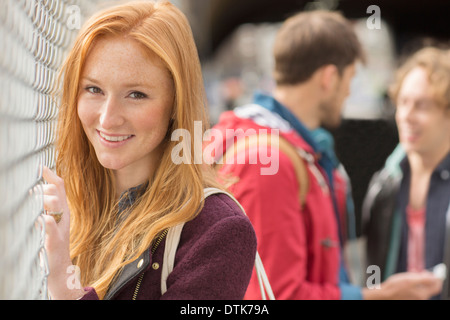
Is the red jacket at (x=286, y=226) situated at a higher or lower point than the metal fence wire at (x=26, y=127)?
lower

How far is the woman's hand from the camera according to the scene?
35.1 inches

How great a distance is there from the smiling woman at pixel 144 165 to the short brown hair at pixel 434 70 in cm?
154

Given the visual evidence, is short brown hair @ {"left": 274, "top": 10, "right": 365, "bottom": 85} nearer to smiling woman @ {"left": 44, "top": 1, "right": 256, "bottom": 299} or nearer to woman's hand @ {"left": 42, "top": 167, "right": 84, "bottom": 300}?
smiling woman @ {"left": 44, "top": 1, "right": 256, "bottom": 299}

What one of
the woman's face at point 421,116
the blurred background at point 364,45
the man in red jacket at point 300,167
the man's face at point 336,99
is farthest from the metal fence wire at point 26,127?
the woman's face at point 421,116

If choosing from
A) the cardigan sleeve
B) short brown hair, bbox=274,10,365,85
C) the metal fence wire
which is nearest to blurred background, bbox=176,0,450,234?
short brown hair, bbox=274,10,365,85

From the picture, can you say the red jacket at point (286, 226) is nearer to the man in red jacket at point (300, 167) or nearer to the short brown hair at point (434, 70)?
the man in red jacket at point (300, 167)

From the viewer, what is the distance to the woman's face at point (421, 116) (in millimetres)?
2379

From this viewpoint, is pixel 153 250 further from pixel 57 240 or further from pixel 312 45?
pixel 312 45

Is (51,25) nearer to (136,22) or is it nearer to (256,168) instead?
(136,22)

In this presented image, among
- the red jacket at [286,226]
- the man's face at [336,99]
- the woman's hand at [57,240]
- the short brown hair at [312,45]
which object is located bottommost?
the red jacket at [286,226]

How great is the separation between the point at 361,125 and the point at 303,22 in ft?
3.56

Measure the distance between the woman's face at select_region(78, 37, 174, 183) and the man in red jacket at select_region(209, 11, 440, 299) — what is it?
523 mm

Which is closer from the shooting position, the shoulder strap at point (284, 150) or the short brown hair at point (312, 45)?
the shoulder strap at point (284, 150)
